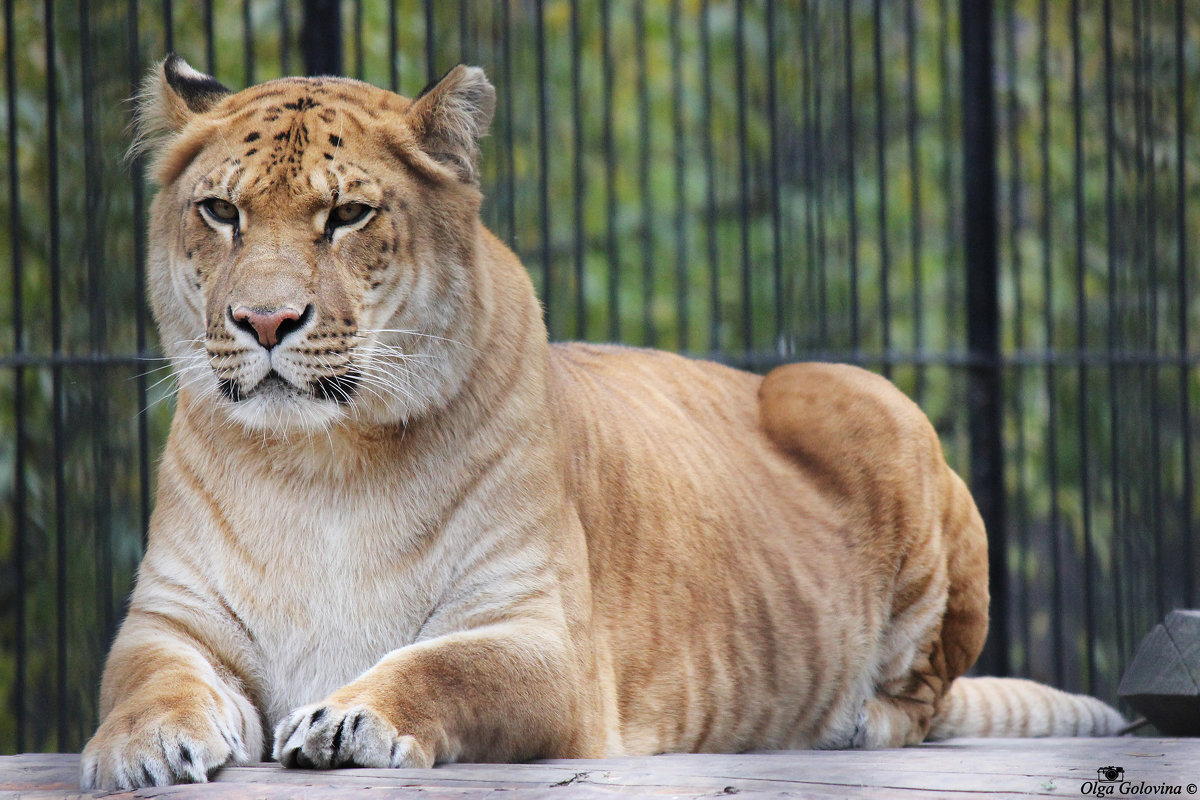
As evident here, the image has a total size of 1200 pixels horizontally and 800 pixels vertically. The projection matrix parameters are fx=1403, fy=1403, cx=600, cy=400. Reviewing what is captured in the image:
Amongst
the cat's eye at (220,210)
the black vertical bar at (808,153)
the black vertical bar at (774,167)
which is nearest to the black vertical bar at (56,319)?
the cat's eye at (220,210)

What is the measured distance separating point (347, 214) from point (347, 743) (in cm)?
94

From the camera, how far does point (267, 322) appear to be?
7.44 feet

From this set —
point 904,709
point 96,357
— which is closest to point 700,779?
point 904,709

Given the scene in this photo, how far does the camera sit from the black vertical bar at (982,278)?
4684 millimetres

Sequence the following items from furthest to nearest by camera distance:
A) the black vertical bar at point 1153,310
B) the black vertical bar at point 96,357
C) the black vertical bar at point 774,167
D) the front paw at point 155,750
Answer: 1. the black vertical bar at point 1153,310
2. the black vertical bar at point 774,167
3. the black vertical bar at point 96,357
4. the front paw at point 155,750

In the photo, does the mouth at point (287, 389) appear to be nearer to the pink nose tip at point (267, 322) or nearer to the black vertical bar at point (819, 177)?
the pink nose tip at point (267, 322)

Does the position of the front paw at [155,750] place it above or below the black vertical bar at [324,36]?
below

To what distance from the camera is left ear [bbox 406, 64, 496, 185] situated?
103 inches

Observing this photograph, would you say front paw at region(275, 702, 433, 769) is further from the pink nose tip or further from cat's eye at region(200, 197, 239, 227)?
cat's eye at region(200, 197, 239, 227)

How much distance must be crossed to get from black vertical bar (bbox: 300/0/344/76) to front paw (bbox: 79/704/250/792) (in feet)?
7.31

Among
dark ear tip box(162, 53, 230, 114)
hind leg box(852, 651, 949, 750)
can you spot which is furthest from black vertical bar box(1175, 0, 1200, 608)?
dark ear tip box(162, 53, 230, 114)

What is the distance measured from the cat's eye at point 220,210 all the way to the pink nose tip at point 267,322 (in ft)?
0.79

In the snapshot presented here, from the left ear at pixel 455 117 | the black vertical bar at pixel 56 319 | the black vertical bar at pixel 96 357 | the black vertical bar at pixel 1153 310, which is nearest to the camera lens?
the left ear at pixel 455 117

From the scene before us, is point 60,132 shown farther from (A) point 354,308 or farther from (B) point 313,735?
(B) point 313,735
